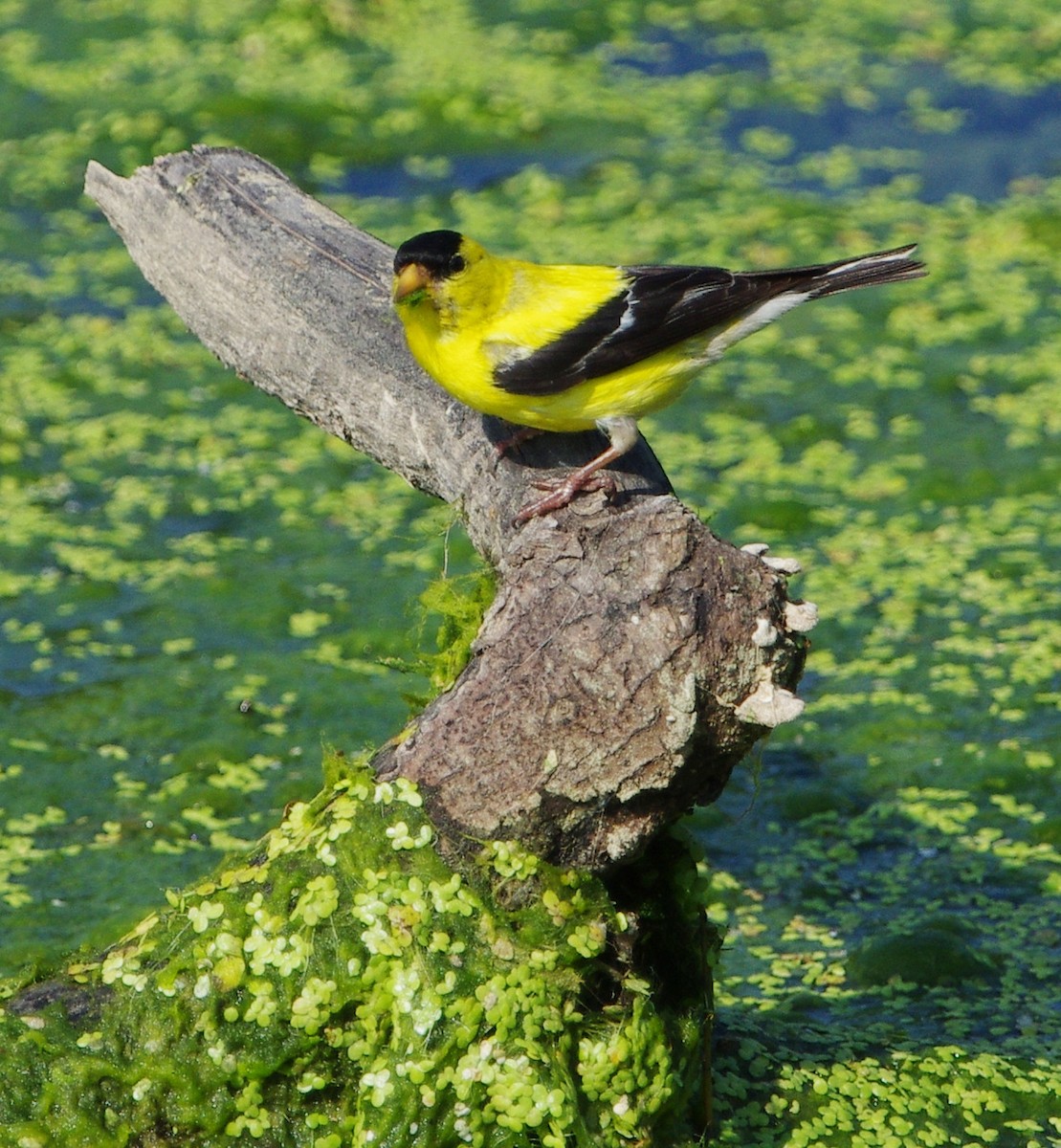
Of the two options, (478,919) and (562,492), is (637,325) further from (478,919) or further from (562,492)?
(478,919)

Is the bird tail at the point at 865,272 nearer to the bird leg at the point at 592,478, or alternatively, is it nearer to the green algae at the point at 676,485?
the bird leg at the point at 592,478

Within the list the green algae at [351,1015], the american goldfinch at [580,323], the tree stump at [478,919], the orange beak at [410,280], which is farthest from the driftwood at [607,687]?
the orange beak at [410,280]

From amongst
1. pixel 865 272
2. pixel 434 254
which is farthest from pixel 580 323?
pixel 865 272

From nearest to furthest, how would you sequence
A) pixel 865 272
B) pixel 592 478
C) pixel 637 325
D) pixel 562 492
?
pixel 562 492, pixel 592 478, pixel 637 325, pixel 865 272

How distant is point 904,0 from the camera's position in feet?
37.4

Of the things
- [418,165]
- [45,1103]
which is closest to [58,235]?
[418,165]

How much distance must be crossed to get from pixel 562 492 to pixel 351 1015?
51.2 inches

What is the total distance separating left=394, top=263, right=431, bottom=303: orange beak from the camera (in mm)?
4250

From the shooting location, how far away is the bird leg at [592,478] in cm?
382

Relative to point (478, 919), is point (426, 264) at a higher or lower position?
higher

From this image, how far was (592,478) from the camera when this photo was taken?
160 inches

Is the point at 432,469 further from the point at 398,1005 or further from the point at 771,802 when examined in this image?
the point at 771,802

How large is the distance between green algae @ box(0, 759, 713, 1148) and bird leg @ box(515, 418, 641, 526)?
76 centimetres

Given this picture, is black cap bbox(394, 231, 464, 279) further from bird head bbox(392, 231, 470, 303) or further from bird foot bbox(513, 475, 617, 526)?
bird foot bbox(513, 475, 617, 526)
